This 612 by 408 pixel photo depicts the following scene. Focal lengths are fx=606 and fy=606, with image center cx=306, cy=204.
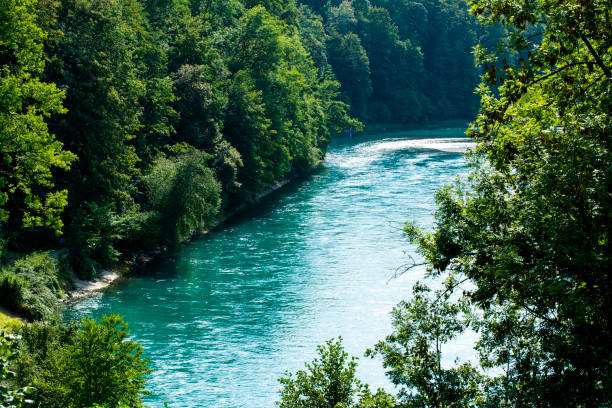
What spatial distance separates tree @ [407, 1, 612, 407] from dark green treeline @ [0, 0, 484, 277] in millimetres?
19216

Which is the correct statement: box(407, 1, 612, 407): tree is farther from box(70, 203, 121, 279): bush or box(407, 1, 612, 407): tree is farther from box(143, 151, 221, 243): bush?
box(143, 151, 221, 243): bush

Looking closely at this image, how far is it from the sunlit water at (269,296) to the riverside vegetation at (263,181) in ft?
6.54

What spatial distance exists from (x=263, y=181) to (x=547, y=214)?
1864 inches

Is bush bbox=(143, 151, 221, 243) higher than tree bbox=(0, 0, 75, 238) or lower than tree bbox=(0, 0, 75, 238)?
lower

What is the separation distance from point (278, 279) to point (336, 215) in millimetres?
14356

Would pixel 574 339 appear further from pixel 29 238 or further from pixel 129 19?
pixel 129 19

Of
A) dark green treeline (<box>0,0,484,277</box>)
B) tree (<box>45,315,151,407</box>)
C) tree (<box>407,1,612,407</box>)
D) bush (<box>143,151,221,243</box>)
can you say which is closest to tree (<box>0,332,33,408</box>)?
tree (<box>45,315,151,407</box>)

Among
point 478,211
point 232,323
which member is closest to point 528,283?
point 478,211

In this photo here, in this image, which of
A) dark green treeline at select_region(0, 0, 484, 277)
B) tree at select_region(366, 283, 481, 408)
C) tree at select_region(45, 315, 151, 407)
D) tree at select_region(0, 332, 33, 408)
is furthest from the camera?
dark green treeline at select_region(0, 0, 484, 277)

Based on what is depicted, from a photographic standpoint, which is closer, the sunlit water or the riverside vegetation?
the riverside vegetation

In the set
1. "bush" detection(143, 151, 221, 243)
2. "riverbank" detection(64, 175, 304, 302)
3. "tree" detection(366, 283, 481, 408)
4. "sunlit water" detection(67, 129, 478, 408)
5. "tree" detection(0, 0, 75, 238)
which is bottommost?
"sunlit water" detection(67, 129, 478, 408)

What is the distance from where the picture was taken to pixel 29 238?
31375mm

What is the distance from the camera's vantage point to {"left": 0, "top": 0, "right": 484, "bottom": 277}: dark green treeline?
2647 centimetres

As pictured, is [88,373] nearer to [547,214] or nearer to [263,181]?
[547,214]
